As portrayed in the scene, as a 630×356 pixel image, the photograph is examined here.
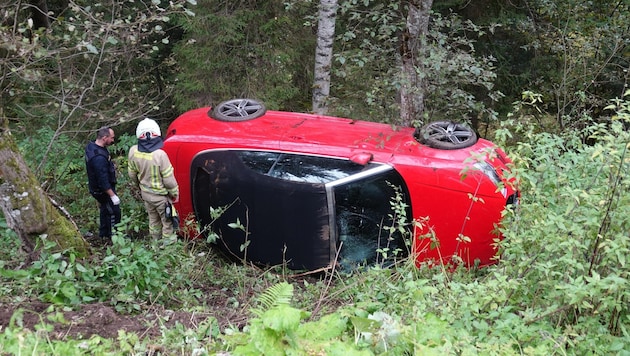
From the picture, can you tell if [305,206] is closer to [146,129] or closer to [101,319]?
[146,129]

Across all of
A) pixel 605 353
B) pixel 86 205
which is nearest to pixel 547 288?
pixel 605 353

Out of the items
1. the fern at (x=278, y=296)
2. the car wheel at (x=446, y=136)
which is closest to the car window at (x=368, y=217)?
the car wheel at (x=446, y=136)

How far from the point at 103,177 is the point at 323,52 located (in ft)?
14.5

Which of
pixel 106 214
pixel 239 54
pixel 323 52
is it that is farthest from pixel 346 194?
pixel 239 54

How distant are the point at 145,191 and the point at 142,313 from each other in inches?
89.7

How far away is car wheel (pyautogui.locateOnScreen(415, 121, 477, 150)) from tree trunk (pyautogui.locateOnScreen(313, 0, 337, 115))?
3228mm

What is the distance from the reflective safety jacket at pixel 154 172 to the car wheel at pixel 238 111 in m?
0.90

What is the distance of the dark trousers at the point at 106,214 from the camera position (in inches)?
251

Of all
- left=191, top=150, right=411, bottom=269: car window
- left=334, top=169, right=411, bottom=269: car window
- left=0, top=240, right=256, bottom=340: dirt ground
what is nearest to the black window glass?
left=191, top=150, right=411, bottom=269: car window

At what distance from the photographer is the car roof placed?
5.30 meters

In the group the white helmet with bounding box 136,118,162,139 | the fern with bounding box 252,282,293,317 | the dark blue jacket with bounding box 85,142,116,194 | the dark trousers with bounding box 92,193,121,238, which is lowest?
the dark trousers with bounding box 92,193,121,238

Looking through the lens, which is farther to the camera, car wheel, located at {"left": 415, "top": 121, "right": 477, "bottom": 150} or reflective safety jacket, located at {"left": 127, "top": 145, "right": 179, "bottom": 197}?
reflective safety jacket, located at {"left": 127, "top": 145, "right": 179, "bottom": 197}

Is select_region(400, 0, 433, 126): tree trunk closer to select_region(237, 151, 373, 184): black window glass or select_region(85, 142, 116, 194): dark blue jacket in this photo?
select_region(237, 151, 373, 184): black window glass

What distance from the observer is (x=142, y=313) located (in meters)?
3.91
